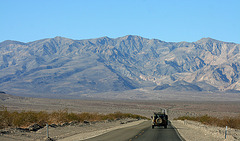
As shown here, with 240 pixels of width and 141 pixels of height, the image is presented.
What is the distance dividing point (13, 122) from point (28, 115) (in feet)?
9.06

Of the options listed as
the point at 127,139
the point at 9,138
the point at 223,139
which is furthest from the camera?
the point at 223,139

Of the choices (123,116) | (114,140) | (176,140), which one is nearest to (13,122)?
(114,140)

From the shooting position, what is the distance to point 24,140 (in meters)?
26.4

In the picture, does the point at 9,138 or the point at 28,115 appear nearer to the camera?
the point at 9,138

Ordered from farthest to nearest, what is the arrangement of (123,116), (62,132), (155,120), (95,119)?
(123,116) → (95,119) → (155,120) → (62,132)

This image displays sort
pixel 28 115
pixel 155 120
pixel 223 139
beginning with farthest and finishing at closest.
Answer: pixel 155 120 < pixel 28 115 < pixel 223 139

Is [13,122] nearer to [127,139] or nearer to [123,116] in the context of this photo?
[127,139]

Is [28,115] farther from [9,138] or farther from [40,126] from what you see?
[9,138]

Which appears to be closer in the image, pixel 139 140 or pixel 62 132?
pixel 139 140

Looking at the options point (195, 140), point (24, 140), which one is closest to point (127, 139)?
point (195, 140)

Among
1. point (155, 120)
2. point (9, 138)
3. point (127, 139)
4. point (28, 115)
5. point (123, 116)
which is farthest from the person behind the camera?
point (123, 116)

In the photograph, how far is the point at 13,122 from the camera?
3338 cm

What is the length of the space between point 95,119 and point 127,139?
29.3m

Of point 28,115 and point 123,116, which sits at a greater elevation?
point 28,115
